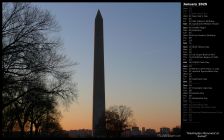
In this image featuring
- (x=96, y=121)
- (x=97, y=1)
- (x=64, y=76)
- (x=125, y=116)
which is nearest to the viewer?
(x=97, y=1)

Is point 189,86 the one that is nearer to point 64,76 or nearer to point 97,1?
point 97,1

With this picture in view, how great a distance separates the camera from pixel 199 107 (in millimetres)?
9859

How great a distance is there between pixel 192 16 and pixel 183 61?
3.11 ft

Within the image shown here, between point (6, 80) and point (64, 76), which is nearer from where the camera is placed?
point (6, 80)

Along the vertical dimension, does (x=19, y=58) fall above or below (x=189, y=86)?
above

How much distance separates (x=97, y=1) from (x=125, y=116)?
166 ft

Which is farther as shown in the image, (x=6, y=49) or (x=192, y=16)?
(x=6, y=49)

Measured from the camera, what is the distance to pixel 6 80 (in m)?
24.4

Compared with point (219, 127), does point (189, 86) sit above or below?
above

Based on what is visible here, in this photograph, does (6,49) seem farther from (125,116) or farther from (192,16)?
(125,116)

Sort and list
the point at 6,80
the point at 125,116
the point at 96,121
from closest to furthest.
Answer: the point at 6,80
the point at 96,121
the point at 125,116

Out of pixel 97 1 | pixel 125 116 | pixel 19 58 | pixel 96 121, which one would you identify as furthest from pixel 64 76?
pixel 125 116

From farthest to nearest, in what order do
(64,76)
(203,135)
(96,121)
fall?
(96,121), (64,76), (203,135)


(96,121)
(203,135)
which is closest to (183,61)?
(203,135)
